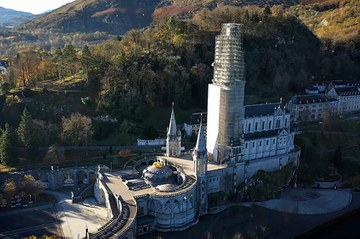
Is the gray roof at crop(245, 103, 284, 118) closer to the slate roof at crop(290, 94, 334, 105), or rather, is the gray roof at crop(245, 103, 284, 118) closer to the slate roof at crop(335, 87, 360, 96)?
the slate roof at crop(290, 94, 334, 105)

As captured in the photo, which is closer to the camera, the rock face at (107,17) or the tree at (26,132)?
the tree at (26,132)

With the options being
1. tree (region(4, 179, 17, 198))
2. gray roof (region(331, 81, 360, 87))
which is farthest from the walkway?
gray roof (region(331, 81, 360, 87))

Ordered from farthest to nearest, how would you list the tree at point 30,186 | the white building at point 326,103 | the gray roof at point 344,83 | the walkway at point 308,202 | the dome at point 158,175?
the gray roof at point 344,83, the white building at point 326,103, the walkway at point 308,202, the tree at point 30,186, the dome at point 158,175

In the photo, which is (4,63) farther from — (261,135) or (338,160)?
(338,160)

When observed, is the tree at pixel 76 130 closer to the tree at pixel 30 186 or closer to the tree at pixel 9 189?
the tree at pixel 30 186

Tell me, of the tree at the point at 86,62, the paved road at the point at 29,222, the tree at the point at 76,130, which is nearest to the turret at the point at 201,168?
the paved road at the point at 29,222

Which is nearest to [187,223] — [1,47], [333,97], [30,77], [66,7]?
[30,77]
